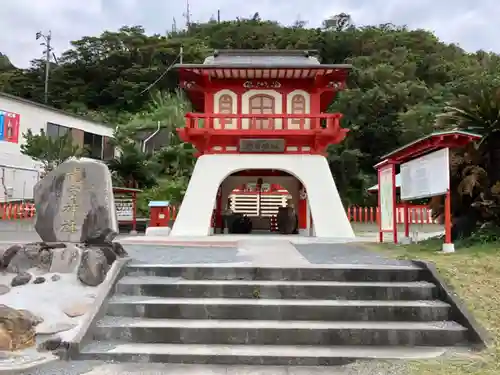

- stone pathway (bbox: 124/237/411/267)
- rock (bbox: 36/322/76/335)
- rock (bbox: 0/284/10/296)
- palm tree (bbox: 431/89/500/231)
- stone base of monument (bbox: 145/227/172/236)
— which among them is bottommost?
rock (bbox: 36/322/76/335)

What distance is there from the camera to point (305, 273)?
20.2 feet

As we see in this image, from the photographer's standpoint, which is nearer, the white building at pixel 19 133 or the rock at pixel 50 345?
the rock at pixel 50 345

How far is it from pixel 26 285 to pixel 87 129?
28.4 metres

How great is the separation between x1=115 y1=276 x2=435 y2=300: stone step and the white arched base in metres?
8.76

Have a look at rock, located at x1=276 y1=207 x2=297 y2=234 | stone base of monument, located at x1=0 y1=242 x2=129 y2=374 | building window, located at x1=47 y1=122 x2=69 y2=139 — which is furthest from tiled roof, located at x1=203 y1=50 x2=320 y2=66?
building window, located at x1=47 y1=122 x2=69 y2=139

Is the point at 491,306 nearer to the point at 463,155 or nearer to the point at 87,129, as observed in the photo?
the point at 463,155

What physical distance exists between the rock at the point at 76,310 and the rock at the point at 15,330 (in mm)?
438

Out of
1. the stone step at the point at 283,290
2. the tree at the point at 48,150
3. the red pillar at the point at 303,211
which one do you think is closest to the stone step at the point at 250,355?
the stone step at the point at 283,290

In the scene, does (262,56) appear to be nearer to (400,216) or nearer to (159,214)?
(159,214)

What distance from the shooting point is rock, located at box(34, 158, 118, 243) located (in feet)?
23.2

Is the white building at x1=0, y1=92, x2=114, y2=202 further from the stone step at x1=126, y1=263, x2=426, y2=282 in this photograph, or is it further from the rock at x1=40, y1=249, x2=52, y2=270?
the stone step at x1=126, y1=263, x2=426, y2=282

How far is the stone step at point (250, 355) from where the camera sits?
4.61 m

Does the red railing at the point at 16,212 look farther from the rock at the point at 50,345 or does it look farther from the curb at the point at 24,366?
the curb at the point at 24,366

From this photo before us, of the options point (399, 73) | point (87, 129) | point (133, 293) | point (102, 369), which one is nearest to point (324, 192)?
point (133, 293)
